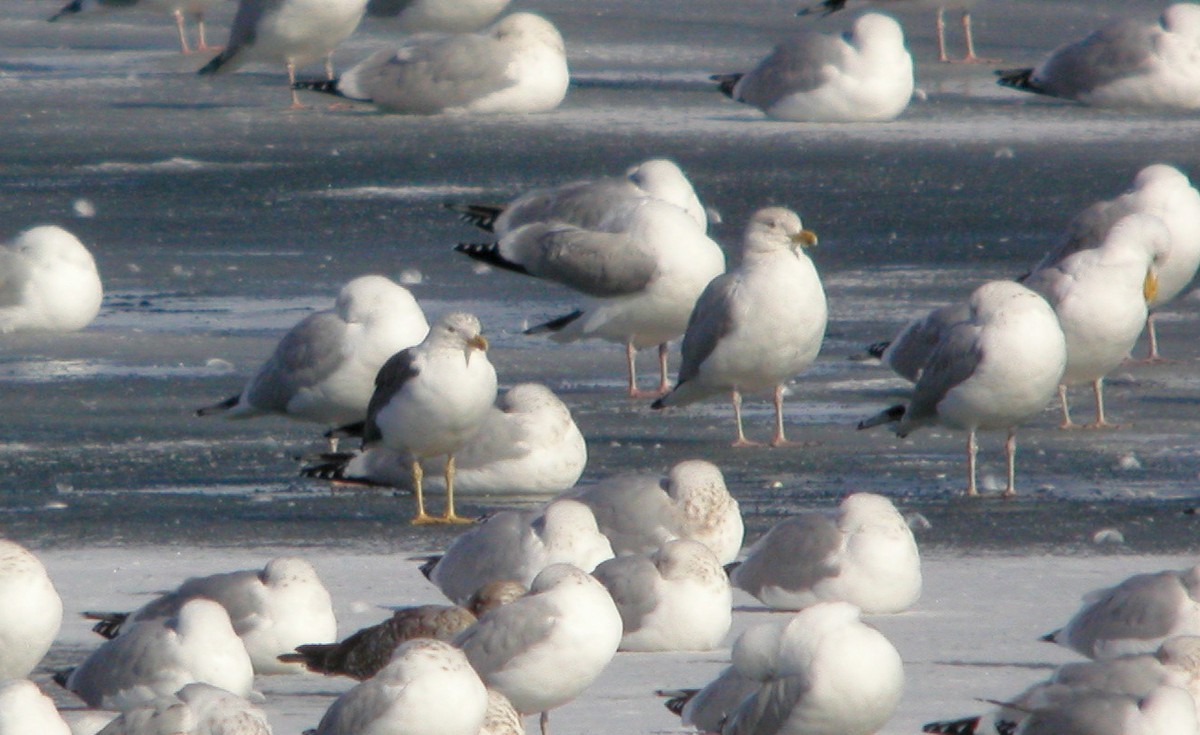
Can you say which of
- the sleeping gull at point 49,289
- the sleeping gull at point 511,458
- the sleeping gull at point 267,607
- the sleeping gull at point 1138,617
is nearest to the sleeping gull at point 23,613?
the sleeping gull at point 267,607

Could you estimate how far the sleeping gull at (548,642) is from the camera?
546cm

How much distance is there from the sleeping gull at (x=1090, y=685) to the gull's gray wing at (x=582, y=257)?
18.3 feet

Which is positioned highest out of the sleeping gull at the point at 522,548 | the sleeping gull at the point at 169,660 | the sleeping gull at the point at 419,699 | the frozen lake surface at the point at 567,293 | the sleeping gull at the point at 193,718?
the sleeping gull at the point at 193,718

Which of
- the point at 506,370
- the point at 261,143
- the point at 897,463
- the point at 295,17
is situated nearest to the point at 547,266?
the point at 506,370

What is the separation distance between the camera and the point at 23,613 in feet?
19.6

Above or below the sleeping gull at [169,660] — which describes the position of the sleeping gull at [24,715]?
above

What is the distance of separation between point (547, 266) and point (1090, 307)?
2.87 metres

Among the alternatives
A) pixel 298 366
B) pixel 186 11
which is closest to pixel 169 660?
pixel 298 366

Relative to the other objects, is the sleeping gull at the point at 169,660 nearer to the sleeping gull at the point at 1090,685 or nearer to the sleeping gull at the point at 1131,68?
the sleeping gull at the point at 1090,685

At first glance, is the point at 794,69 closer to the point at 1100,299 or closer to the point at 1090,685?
the point at 1100,299

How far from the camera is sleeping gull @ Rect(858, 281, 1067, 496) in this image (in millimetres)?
8352

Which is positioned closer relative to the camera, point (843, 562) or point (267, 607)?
point (267, 607)

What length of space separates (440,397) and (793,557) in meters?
1.68

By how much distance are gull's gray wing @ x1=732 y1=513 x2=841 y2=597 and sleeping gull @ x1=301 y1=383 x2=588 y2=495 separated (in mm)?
1407
